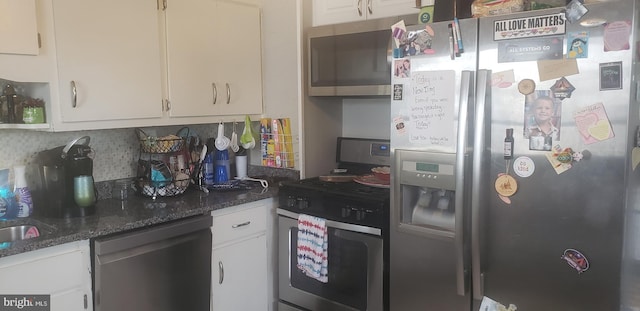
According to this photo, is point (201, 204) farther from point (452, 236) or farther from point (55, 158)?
point (452, 236)

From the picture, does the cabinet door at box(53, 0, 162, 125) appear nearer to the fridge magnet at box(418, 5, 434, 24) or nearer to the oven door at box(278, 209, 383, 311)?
the oven door at box(278, 209, 383, 311)

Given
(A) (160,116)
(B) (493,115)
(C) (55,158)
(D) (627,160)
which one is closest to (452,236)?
(B) (493,115)

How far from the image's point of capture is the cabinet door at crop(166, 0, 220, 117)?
2.56 metres

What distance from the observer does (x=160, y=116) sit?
254 centimetres

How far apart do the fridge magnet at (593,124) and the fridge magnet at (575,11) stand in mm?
288

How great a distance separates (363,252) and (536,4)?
127cm

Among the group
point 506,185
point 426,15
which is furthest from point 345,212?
point 426,15

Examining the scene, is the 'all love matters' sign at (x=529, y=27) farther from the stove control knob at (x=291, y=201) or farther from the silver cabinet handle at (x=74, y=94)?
the silver cabinet handle at (x=74, y=94)

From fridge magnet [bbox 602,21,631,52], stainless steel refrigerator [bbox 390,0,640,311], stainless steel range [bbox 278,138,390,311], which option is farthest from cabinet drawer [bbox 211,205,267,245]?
fridge magnet [bbox 602,21,631,52]

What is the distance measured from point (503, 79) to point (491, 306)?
2.79ft

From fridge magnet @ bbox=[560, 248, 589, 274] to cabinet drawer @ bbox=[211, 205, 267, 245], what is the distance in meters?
1.53

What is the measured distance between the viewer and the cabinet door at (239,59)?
2.82m

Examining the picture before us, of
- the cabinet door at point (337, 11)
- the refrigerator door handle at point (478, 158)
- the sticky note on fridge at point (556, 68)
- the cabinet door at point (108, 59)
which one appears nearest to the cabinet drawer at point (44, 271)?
the cabinet door at point (108, 59)

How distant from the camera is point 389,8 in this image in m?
2.55
